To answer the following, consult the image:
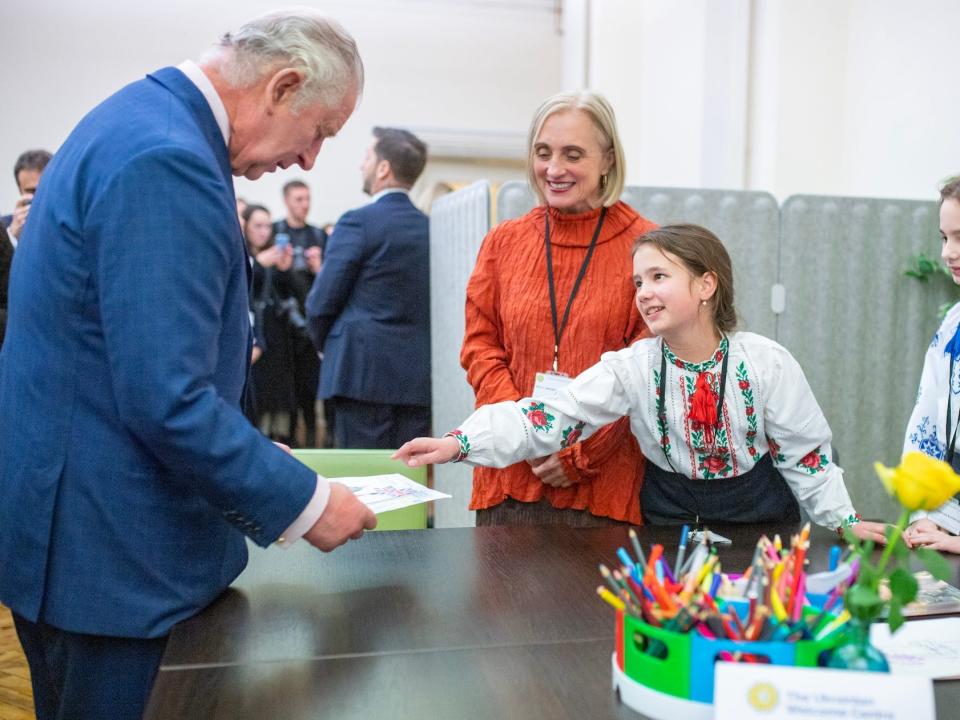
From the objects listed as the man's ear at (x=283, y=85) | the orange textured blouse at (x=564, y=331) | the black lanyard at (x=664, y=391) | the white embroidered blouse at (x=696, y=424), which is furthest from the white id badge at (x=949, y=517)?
the man's ear at (x=283, y=85)

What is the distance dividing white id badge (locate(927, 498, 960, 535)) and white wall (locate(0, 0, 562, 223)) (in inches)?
236

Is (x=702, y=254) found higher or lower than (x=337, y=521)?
higher

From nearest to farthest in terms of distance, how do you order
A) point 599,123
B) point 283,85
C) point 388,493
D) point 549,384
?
point 283,85 → point 388,493 → point 549,384 → point 599,123

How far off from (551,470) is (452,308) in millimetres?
1554

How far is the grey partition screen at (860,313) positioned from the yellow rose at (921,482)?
2600mm

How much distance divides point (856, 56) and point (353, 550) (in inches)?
141

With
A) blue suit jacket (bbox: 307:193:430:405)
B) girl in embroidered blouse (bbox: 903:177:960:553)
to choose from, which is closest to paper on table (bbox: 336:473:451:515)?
girl in embroidered blouse (bbox: 903:177:960:553)

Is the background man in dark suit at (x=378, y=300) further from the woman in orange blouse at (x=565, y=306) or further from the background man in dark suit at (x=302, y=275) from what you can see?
the background man in dark suit at (x=302, y=275)

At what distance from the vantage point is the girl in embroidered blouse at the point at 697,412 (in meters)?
1.75

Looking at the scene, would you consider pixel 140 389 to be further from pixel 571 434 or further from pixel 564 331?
pixel 564 331

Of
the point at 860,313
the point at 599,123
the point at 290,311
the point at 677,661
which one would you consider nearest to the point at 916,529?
the point at 677,661

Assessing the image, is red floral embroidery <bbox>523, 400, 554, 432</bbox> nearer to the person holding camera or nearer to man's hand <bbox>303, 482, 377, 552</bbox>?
man's hand <bbox>303, 482, 377, 552</bbox>

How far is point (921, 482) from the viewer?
2.46ft

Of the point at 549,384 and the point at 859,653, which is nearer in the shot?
the point at 859,653
